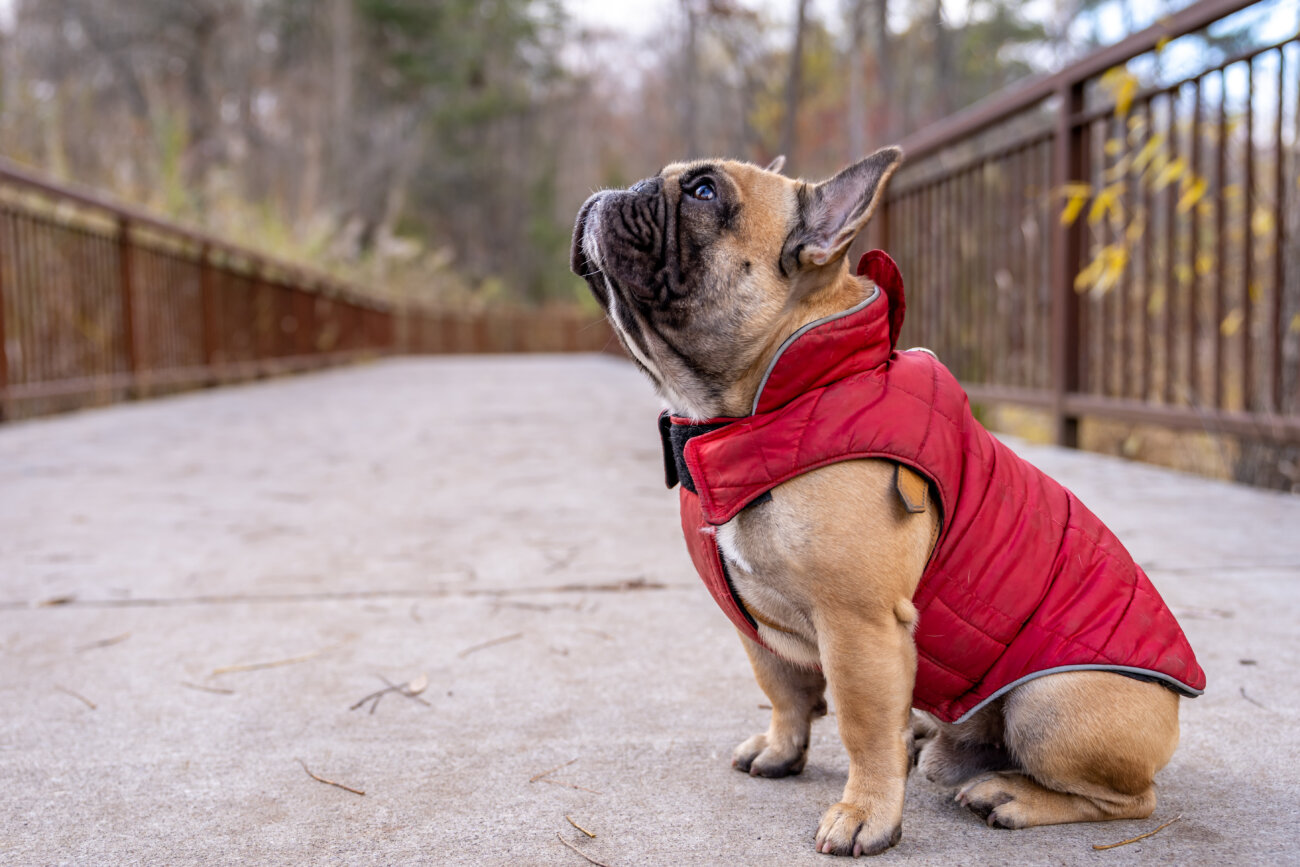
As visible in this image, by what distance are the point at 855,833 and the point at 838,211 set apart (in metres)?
0.99

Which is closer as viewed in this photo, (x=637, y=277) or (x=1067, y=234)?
(x=637, y=277)

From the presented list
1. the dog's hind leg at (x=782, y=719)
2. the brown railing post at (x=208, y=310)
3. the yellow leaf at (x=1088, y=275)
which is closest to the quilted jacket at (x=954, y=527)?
the dog's hind leg at (x=782, y=719)

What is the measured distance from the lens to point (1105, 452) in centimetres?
591

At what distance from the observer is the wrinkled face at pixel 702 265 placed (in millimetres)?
1775

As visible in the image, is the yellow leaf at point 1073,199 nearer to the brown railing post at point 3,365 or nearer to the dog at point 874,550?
the dog at point 874,550

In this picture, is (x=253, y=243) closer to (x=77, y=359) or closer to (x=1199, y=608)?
(x=77, y=359)

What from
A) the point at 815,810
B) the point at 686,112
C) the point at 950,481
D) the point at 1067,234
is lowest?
the point at 815,810

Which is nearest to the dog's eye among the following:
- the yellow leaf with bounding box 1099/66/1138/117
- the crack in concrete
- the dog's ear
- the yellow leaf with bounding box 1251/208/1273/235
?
the dog's ear

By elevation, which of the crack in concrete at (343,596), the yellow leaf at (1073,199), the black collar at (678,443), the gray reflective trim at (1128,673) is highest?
the yellow leaf at (1073,199)

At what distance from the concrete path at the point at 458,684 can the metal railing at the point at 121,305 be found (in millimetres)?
2024

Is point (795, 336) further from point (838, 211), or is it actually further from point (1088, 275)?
point (1088, 275)

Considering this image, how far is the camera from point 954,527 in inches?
63.5

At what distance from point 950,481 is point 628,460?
4.01 metres

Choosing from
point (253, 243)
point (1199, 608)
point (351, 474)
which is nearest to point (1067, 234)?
point (1199, 608)
